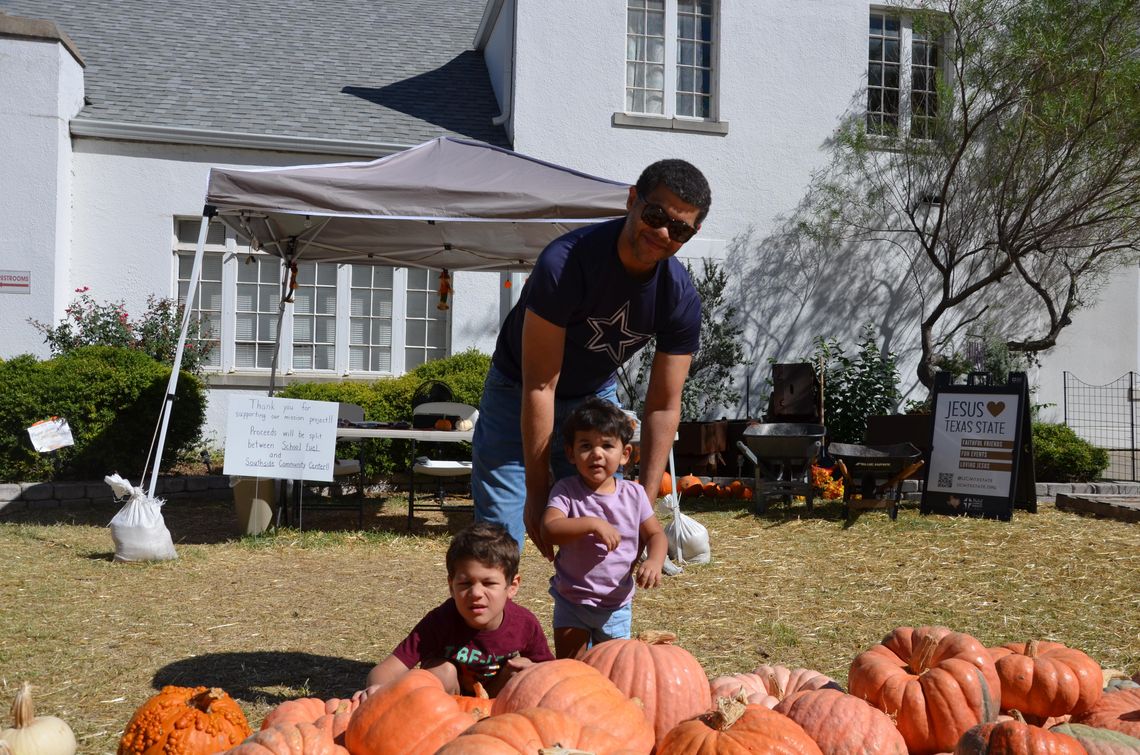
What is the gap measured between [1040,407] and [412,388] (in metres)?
8.63

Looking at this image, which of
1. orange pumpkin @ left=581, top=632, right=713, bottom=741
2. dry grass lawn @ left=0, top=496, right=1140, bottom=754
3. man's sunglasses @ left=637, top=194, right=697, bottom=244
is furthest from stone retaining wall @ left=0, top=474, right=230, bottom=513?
orange pumpkin @ left=581, top=632, right=713, bottom=741

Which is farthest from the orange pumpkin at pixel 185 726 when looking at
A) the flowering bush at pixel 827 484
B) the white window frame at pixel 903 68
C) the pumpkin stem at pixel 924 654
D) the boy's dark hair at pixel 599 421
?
the white window frame at pixel 903 68

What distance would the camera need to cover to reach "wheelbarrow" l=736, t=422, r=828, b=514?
895 centimetres

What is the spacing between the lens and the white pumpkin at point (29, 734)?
2221 mm

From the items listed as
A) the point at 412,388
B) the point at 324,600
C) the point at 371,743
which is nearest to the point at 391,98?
the point at 412,388

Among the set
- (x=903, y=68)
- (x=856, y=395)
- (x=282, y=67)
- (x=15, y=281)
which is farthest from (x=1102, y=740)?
(x=282, y=67)

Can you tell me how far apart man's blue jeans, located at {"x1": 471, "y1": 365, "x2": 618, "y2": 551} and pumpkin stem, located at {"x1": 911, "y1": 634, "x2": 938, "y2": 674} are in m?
1.28

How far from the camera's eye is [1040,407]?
43.0 feet

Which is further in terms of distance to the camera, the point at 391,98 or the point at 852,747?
the point at 391,98

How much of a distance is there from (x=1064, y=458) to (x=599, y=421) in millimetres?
9708

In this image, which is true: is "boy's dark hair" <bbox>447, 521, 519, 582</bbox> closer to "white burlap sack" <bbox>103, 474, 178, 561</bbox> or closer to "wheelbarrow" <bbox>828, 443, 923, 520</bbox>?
"white burlap sack" <bbox>103, 474, 178, 561</bbox>

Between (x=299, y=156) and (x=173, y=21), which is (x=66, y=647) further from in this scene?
(x=173, y=21)

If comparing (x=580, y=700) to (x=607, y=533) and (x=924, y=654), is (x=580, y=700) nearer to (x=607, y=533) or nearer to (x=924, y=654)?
(x=607, y=533)

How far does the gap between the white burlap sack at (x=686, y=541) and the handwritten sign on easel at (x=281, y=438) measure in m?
2.56
